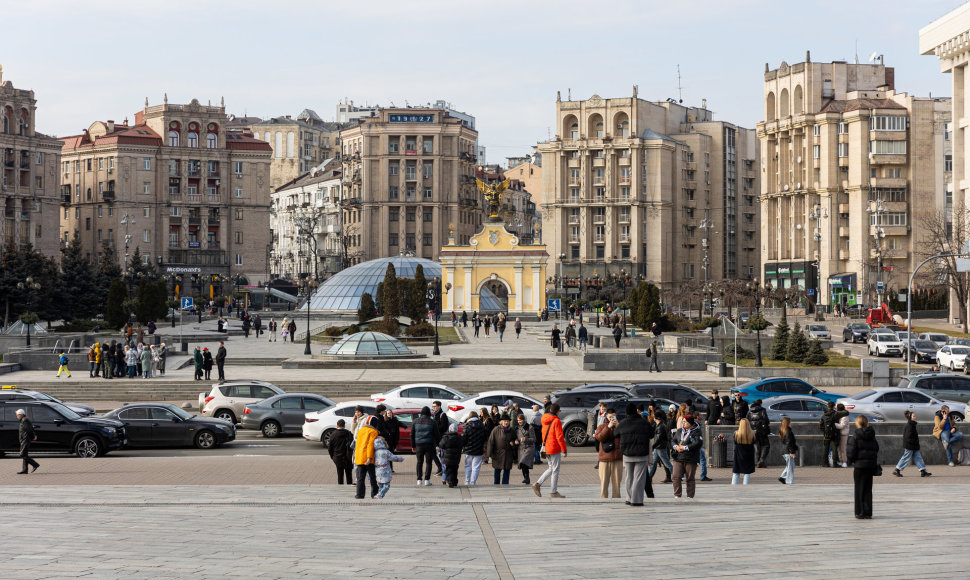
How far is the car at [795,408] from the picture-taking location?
24.4 metres

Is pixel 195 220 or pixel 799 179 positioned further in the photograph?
pixel 195 220

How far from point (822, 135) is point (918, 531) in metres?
86.9

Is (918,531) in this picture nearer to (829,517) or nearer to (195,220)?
(829,517)

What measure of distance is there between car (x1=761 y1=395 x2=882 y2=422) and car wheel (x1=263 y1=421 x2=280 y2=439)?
463 inches

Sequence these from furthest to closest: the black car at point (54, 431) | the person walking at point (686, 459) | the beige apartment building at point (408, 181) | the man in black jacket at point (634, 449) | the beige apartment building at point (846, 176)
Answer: the beige apartment building at point (408, 181) < the beige apartment building at point (846, 176) < the black car at point (54, 431) < the person walking at point (686, 459) < the man in black jacket at point (634, 449)

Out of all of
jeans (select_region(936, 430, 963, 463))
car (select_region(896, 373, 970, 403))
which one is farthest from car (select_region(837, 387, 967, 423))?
jeans (select_region(936, 430, 963, 463))

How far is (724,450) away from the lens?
67.8 ft

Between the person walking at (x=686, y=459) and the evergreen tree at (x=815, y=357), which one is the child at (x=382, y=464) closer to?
the person walking at (x=686, y=459)

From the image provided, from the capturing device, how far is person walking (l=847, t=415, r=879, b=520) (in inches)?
574

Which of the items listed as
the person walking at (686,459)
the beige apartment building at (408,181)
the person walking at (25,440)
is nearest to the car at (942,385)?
the person walking at (686,459)

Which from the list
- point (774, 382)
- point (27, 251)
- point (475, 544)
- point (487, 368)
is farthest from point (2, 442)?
point (27, 251)

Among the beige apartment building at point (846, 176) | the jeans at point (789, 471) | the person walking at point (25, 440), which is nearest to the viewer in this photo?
the jeans at point (789, 471)

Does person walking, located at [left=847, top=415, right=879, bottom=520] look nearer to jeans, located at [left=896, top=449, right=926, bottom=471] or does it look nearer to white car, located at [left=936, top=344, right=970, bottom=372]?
jeans, located at [left=896, top=449, right=926, bottom=471]

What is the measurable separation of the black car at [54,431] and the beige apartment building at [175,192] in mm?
89994
